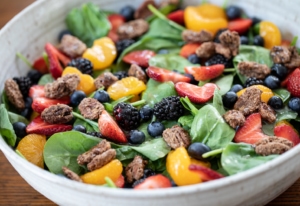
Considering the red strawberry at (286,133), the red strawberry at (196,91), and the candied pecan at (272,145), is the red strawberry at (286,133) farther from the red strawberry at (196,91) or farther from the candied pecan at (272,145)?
the red strawberry at (196,91)

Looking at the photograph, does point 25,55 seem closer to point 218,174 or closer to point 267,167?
point 218,174

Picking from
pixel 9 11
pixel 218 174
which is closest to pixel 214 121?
pixel 218 174

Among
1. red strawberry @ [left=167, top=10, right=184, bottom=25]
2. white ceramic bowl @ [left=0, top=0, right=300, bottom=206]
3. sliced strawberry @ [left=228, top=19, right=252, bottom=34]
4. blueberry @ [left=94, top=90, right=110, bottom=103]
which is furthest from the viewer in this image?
red strawberry @ [left=167, top=10, right=184, bottom=25]

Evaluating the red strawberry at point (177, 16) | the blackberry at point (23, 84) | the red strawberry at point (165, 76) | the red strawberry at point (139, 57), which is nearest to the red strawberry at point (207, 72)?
the red strawberry at point (165, 76)

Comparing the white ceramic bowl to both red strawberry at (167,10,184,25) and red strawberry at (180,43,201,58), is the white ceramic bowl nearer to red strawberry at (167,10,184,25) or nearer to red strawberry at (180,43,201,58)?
red strawberry at (180,43,201,58)

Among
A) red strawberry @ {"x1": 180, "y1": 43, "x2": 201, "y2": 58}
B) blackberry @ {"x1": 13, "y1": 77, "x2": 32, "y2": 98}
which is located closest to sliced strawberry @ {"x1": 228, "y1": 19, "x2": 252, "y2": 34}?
red strawberry @ {"x1": 180, "y1": 43, "x2": 201, "y2": 58}

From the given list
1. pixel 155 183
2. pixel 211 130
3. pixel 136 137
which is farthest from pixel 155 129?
pixel 155 183
